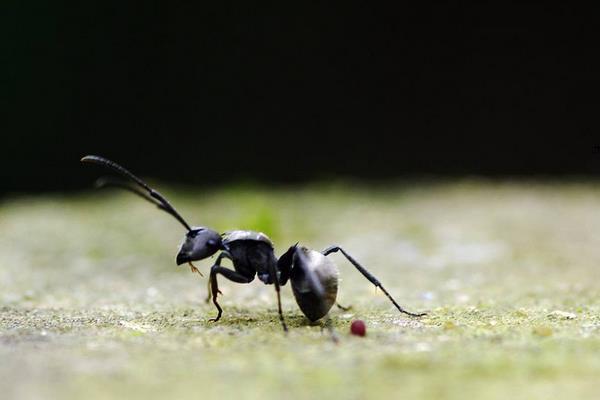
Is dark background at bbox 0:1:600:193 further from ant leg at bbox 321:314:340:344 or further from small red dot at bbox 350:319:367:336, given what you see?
small red dot at bbox 350:319:367:336

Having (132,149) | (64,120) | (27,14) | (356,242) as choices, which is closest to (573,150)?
(356,242)

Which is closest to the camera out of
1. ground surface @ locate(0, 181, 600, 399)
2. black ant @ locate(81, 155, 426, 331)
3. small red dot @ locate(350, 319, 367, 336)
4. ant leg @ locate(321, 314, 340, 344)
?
ground surface @ locate(0, 181, 600, 399)

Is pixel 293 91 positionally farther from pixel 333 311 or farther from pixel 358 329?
pixel 358 329

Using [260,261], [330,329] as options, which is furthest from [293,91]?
[330,329]

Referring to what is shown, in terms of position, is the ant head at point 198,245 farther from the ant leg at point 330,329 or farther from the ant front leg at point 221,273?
the ant leg at point 330,329

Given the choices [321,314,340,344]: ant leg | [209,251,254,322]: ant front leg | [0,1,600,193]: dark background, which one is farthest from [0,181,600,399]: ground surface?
[0,1,600,193]: dark background
